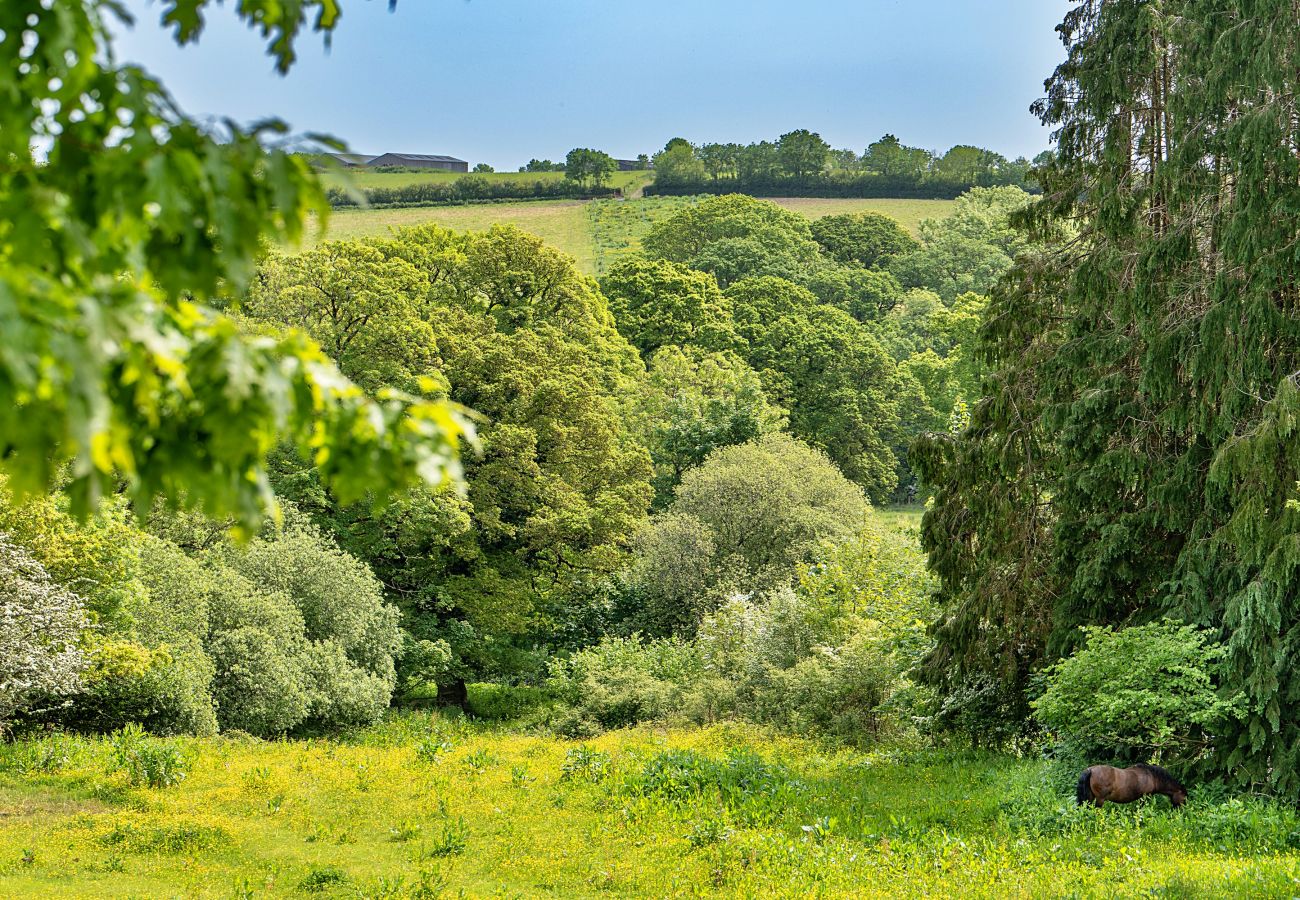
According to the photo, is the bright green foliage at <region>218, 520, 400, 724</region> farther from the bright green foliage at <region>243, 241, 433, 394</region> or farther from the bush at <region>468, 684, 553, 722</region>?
the bright green foliage at <region>243, 241, 433, 394</region>

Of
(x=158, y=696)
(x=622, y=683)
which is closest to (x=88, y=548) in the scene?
(x=158, y=696)

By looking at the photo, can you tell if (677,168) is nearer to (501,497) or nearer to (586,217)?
(586,217)

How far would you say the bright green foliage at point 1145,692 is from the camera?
12781mm

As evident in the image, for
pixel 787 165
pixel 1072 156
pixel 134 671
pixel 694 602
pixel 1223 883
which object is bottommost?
pixel 694 602

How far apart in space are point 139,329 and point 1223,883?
1003 cm

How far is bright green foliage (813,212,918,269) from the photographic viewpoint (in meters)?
79.2

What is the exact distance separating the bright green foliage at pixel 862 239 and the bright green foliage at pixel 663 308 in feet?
88.0

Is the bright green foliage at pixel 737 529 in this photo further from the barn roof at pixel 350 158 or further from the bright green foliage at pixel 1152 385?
the barn roof at pixel 350 158

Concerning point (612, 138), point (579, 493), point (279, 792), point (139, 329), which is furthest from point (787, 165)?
point (139, 329)

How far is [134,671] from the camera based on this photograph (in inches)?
700

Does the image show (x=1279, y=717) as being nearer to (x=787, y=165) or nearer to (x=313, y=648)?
(x=313, y=648)

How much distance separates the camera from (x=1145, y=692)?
12625 millimetres

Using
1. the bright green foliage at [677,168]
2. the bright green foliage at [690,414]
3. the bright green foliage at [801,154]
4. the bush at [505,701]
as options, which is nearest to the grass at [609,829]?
the bush at [505,701]

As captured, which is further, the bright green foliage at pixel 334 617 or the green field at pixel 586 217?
the green field at pixel 586 217
